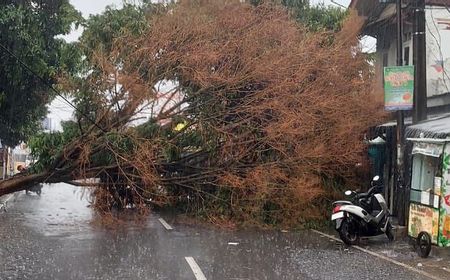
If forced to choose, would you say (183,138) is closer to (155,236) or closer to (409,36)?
(155,236)

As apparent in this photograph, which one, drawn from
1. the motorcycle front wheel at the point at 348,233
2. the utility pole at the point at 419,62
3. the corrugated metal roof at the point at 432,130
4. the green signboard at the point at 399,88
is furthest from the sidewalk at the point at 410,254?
the utility pole at the point at 419,62

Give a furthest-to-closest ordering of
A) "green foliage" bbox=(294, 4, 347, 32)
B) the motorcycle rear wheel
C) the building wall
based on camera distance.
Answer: the building wall < "green foliage" bbox=(294, 4, 347, 32) < the motorcycle rear wheel

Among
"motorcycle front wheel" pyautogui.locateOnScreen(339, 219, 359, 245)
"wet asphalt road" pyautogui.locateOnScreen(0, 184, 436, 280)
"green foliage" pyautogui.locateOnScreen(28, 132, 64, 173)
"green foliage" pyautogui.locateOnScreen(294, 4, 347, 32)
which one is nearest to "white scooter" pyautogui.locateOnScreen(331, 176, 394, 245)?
"motorcycle front wheel" pyautogui.locateOnScreen(339, 219, 359, 245)

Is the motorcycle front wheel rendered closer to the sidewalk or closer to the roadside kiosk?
the sidewalk

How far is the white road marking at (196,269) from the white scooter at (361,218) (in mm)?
3608

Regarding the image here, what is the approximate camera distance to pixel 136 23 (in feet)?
46.4

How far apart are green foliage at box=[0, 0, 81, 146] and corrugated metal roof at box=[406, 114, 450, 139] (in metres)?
8.52

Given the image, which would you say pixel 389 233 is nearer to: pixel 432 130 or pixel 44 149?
pixel 432 130

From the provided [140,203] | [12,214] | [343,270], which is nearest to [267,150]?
[140,203]

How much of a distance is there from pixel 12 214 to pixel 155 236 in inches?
318

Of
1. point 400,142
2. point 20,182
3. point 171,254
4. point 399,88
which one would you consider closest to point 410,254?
point 400,142

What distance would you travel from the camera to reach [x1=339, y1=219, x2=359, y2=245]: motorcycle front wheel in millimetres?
12062

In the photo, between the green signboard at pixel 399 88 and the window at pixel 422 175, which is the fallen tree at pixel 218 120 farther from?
the window at pixel 422 175

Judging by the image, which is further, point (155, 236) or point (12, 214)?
point (12, 214)
